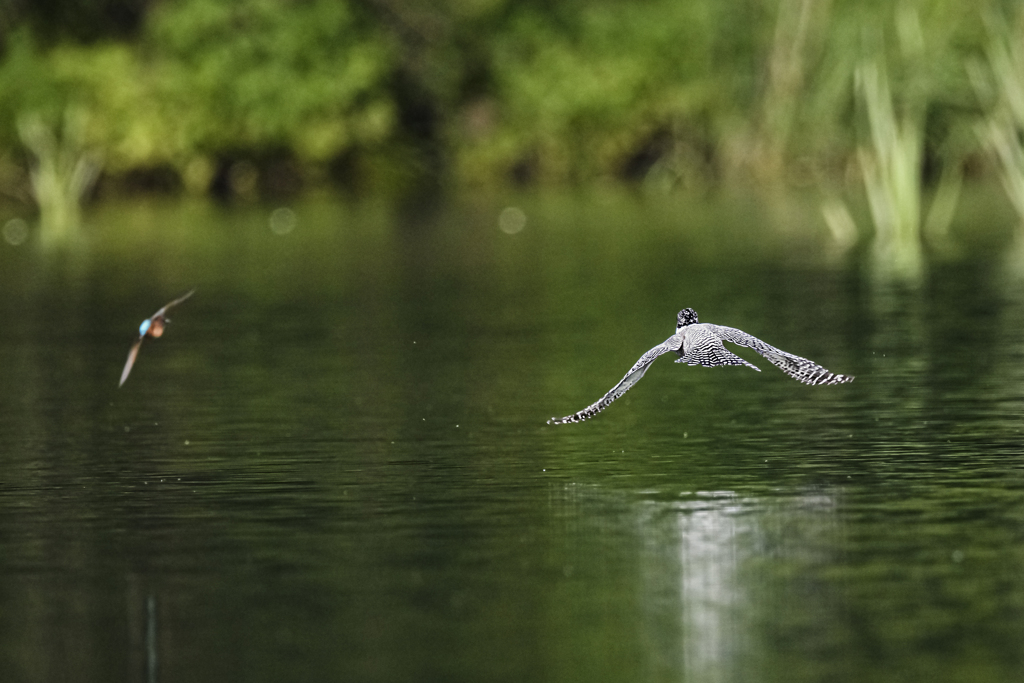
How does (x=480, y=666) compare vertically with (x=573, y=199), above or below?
below

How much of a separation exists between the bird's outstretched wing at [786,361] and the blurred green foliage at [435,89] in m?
52.3

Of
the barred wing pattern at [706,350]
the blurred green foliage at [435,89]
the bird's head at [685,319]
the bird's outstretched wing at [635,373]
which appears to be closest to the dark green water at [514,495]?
the bird's outstretched wing at [635,373]

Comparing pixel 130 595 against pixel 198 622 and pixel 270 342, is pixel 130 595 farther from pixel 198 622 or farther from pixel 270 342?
pixel 270 342

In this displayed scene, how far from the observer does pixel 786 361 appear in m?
14.6

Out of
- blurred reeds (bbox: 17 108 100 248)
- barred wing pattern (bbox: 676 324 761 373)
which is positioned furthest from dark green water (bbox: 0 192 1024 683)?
blurred reeds (bbox: 17 108 100 248)

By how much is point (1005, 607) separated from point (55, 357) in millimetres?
16186

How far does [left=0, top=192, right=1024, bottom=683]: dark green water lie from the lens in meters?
10.5

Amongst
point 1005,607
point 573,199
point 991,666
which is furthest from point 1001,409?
point 573,199

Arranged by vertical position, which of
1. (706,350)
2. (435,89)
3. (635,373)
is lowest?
(635,373)

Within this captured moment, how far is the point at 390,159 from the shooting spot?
8156 cm

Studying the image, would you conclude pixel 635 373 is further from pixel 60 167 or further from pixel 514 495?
pixel 60 167

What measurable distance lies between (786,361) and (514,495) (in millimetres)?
1801

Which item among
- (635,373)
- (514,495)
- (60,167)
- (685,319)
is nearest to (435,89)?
(60,167)

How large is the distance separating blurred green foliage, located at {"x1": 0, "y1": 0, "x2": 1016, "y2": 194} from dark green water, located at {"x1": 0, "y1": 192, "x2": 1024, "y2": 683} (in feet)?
136
